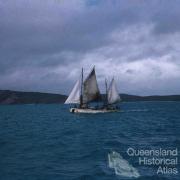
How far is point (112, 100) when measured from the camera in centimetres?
9575

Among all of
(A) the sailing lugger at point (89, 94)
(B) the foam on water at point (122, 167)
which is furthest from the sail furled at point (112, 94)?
(B) the foam on water at point (122, 167)

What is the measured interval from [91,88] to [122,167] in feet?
215

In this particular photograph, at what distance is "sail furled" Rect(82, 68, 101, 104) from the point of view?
87438mm

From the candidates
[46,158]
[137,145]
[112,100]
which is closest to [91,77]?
[112,100]

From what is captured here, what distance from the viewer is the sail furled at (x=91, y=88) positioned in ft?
287

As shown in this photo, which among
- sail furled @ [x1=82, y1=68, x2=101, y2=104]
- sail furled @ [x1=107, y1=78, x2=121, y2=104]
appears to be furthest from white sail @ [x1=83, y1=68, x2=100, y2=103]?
sail furled @ [x1=107, y1=78, x2=121, y2=104]

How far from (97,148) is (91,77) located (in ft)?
189

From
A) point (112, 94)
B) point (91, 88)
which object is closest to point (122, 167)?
point (91, 88)

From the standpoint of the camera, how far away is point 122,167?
22516 millimetres

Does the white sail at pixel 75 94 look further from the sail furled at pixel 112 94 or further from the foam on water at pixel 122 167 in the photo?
the foam on water at pixel 122 167

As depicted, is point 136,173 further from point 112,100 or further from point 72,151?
point 112,100

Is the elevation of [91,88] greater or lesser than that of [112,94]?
greater

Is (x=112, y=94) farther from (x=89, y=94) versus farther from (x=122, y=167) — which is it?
(x=122, y=167)

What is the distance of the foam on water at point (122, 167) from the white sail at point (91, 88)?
201 feet
